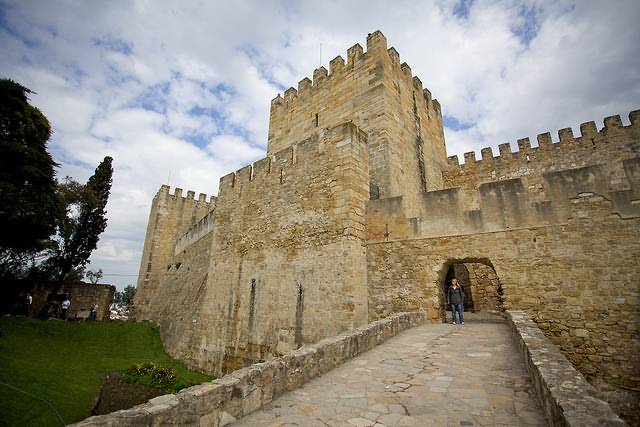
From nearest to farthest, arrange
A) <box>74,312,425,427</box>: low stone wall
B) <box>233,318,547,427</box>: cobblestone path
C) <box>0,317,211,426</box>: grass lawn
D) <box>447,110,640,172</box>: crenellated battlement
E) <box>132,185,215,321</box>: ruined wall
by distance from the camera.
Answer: <box>74,312,425,427</box>: low stone wall, <box>233,318,547,427</box>: cobblestone path, <box>0,317,211,426</box>: grass lawn, <box>447,110,640,172</box>: crenellated battlement, <box>132,185,215,321</box>: ruined wall

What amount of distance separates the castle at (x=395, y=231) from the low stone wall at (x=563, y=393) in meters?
3.60

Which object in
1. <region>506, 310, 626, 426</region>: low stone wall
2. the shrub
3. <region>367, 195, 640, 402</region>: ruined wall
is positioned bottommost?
the shrub

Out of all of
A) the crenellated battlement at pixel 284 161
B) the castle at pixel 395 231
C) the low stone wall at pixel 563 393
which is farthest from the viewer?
the crenellated battlement at pixel 284 161

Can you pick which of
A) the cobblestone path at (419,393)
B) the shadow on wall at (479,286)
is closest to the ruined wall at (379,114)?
the shadow on wall at (479,286)

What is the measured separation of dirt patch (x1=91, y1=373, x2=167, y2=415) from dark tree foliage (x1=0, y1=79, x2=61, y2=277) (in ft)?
23.7

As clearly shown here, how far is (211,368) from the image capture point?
11.2 meters

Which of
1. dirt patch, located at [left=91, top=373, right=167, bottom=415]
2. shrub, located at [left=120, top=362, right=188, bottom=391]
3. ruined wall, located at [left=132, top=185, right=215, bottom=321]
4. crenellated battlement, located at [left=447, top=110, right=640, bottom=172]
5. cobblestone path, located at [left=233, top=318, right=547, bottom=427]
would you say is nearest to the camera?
cobblestone path, located at [left=233, top=318, right=547, bottom=427]

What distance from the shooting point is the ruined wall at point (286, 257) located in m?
8.45

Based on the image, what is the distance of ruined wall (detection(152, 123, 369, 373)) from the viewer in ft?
27.7

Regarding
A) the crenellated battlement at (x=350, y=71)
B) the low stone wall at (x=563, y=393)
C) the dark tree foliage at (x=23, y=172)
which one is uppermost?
the crenellated battlement at (x=350, y=71)

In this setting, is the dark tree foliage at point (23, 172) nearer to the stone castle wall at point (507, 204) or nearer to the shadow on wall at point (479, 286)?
the stone castle wall at point (507, 204)

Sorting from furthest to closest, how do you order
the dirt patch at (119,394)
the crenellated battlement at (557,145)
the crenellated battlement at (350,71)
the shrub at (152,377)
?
the crenellated battlement at (557,145), the crenellated battlement at (350,71), the shrub at (152,377), the dirt patch at (119,394)

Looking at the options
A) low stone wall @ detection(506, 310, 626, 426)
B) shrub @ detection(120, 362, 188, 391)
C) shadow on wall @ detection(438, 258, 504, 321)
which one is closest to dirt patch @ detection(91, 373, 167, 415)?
shrub @ detection(120, 362, 188, 391)

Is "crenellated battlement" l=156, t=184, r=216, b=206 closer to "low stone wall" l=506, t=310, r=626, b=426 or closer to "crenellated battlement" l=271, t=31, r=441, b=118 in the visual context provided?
"crenellated battlement" l=271, t=31, r=441, b=118
